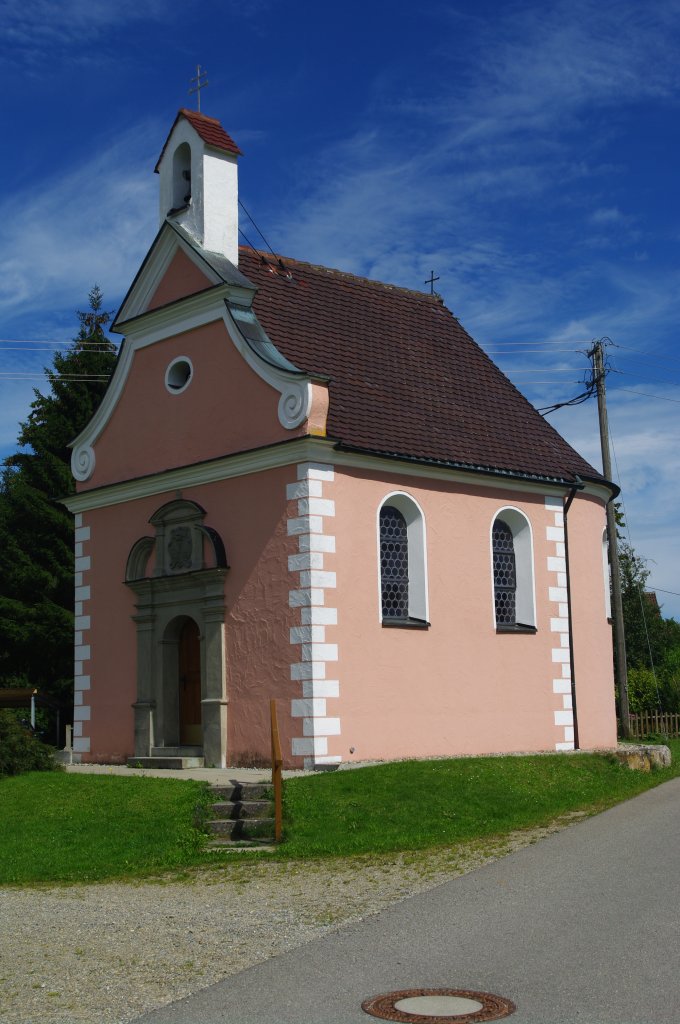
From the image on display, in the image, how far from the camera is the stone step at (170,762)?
19.3 metres

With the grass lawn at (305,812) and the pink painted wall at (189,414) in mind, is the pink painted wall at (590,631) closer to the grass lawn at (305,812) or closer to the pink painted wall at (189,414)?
the grass lawn at (305,812)

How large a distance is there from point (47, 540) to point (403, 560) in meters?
16.8

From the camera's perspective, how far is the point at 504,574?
22.2 m

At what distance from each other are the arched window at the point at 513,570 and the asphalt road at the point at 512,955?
1074cm

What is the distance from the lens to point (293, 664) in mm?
18328

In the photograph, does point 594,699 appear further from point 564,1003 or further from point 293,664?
point 564,1003

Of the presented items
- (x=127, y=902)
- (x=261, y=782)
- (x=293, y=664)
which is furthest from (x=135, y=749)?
(x=127, y=902)

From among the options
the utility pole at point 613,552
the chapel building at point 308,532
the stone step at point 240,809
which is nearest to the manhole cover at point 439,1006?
the stone step at point 240,809

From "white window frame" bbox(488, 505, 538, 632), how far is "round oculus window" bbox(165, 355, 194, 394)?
20.2 feet

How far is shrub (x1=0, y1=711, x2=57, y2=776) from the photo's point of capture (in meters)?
18.1

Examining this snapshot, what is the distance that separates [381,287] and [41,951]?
18.5 meters

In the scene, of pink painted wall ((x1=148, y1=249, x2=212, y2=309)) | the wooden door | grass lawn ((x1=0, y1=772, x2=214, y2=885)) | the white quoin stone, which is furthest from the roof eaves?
grass lawn ((x1=0, y1=772, x2=214, y2=885))

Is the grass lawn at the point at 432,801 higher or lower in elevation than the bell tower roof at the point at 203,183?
lower

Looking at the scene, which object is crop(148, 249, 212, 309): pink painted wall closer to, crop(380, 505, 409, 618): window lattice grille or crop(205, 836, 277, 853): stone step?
crop(380, 505, 409, 618): window lattice grille
